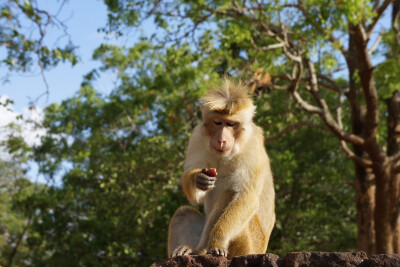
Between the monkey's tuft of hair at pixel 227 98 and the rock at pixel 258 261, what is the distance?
6.30 ft

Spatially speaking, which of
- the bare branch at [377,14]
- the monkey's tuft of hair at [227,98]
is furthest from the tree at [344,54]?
the monkey's tuft of hair at [227,98]

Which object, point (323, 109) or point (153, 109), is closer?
point (323, 109)

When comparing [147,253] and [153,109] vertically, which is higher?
[153,109]

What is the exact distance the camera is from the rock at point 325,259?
288 cm

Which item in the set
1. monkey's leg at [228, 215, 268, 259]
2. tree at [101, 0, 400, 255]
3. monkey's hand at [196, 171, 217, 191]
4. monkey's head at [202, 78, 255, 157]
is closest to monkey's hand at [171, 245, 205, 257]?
monkey's leg at [228, 215, 268, 259]

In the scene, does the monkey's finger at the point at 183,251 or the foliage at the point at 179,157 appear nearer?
the monkey's finger at the point at 183,251

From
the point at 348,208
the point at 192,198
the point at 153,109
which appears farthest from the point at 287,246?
the point at 192,198

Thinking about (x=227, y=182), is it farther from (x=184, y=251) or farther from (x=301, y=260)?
(x=301, y=260)

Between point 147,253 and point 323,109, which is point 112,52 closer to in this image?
point 147,253

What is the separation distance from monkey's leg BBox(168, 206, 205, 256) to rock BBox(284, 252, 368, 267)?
6.62 ft

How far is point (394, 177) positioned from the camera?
1245 centimetres

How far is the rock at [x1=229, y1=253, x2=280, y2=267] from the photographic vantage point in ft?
9.70

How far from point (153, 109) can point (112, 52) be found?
184 inches

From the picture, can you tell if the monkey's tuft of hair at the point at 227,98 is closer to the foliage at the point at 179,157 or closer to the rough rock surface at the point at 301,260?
the rough rock surface at the point at 301,260
